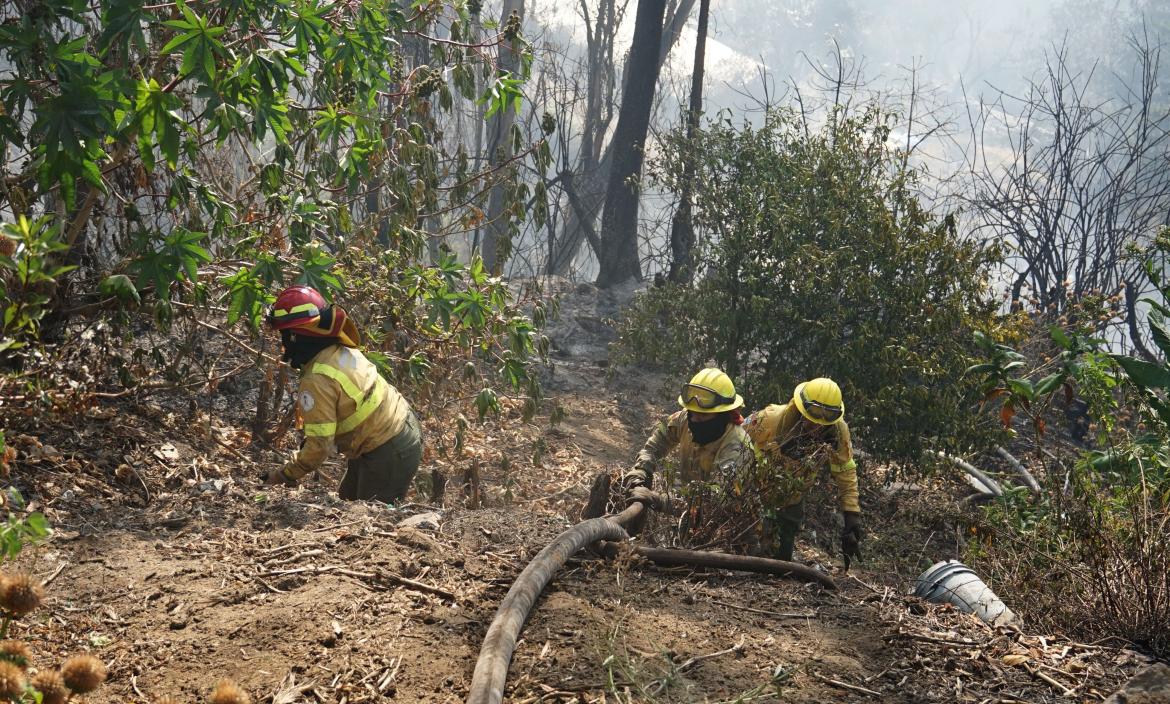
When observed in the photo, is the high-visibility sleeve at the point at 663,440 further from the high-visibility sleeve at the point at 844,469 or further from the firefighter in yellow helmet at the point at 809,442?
the high-visibility sleeve at the point at 844,469

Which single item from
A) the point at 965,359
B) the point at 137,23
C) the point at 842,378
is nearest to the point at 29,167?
the point at 137,23

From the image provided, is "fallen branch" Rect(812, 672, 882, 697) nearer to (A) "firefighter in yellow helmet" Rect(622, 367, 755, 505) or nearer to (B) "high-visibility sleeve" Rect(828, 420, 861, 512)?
(A) "firefighter in yellow helmet" Rect(622, 367, 755, 505)

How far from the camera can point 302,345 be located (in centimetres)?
517

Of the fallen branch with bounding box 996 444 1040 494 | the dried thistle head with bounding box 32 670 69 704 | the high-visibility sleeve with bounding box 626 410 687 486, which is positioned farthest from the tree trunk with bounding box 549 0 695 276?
the dried thistle head with bounding box 32 670 69 704

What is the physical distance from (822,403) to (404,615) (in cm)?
342

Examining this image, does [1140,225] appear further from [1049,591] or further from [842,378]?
[1049,591]

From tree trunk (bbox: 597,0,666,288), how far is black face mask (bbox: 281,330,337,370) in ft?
31.3

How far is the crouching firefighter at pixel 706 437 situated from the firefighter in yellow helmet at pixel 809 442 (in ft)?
0.77

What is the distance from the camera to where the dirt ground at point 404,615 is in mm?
3107

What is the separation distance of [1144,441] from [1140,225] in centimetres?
948

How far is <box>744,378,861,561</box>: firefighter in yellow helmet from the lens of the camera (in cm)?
580

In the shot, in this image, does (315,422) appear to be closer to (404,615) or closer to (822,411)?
(404,615)

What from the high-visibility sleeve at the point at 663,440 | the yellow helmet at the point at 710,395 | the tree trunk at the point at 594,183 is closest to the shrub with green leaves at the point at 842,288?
the high-visibility sleeve at the point at 663,440

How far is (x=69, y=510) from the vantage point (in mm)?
4449
